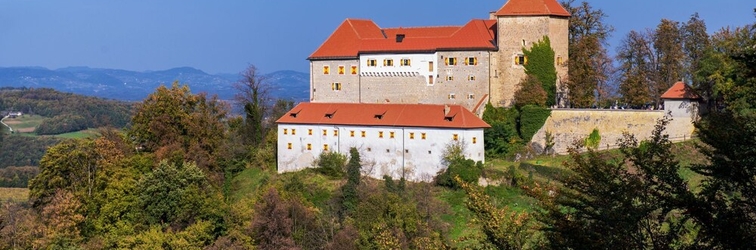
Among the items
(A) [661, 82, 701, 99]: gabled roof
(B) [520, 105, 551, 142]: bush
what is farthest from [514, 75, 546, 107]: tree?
(A) [661, 82, 701, 99]: gabled roof

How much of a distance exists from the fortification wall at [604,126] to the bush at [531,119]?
344mm

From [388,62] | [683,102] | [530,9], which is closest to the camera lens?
[683,102]

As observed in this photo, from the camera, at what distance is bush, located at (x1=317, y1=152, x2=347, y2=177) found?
48500mm

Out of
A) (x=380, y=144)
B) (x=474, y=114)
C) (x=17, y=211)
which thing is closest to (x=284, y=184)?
(x=380, y=144)

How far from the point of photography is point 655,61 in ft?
179

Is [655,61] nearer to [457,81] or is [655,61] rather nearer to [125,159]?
[457,81]

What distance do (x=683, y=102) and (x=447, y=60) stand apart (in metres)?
11.7

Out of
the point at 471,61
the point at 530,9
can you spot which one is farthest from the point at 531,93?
the point at 530,9

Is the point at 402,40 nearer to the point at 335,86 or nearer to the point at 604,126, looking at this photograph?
the point at 335,86

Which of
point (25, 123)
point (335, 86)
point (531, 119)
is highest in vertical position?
point (335, 86)

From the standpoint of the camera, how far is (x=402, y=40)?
53.4 metres

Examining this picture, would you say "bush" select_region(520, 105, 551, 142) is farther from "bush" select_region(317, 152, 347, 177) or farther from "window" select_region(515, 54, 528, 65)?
"bush" select_region(317, 152, 347, 177)

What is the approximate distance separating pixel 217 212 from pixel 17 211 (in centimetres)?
1266

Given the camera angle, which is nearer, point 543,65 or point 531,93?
point 531,93
